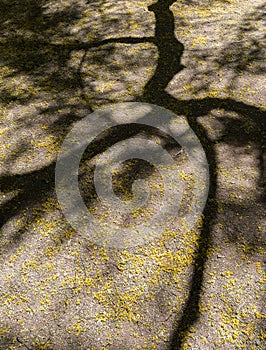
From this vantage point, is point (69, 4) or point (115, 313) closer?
point (115, 313)

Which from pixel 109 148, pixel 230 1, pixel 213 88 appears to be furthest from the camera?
pixel 230 1

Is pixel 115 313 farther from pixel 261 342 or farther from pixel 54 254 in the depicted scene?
pixel 261 342

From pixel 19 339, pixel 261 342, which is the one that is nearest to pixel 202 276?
pixel 261 342

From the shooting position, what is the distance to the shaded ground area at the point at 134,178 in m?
2.80

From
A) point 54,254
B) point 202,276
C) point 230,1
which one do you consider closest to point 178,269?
point 202,276

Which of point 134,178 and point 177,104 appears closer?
point 134,178

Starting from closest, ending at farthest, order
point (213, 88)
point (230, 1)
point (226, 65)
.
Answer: point (213, 88)
point (226, 65)
point (230, 1)

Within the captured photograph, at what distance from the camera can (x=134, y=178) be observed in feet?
12.5

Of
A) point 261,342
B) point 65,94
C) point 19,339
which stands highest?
point 65,94

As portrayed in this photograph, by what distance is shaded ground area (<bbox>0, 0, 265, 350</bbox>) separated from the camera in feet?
9.20

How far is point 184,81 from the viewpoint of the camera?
4.99 metres

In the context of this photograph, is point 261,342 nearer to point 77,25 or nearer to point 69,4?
point 77,25

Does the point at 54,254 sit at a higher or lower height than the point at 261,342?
higher

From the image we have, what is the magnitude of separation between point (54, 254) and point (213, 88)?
286 cm
